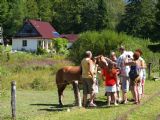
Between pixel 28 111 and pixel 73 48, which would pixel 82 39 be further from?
pixel 28 111

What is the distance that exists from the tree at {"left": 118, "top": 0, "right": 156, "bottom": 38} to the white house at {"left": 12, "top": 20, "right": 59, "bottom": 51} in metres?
14.1

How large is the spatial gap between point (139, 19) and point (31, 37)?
20508 mm

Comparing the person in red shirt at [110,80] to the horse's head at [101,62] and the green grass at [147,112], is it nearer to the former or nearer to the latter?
the horse's head at [101,62]

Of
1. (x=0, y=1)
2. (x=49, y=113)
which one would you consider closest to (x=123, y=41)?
(x=49, y=113)

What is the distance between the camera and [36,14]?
126312 millimetres

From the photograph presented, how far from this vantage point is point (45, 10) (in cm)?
12912

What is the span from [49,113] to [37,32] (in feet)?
265

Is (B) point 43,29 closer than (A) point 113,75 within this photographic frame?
No

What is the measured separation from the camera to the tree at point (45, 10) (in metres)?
126

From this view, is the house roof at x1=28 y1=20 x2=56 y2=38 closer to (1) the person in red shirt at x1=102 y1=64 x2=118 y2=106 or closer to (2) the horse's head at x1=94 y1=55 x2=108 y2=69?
(2) the horse's head at x1=94 y1=55 x2=108 y2=69

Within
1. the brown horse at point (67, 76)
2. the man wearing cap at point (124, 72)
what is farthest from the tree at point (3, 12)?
the man wearing cap at point (124, 72)

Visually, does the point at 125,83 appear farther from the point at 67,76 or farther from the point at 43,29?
the point at 43,29

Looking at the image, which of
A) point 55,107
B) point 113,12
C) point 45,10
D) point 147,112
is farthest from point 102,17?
point 147,112

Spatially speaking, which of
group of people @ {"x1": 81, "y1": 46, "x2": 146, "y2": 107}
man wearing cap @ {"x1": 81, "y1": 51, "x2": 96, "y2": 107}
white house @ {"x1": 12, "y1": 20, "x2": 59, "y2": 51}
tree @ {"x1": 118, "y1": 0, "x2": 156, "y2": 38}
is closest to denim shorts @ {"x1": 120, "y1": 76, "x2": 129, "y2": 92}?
group of people @ {"x1": 81, "y1": 46, "x2": 146, "y2": 107}
